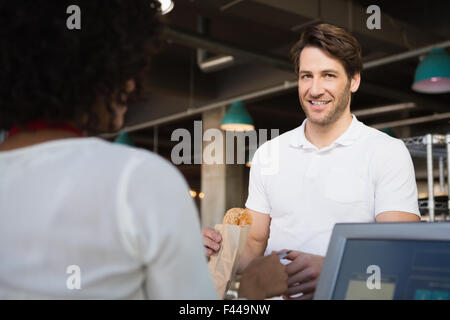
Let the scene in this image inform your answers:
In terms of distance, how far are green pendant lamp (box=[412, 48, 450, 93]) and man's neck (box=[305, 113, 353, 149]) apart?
99.9 inches

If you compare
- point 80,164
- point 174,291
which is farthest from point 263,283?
point 80,164

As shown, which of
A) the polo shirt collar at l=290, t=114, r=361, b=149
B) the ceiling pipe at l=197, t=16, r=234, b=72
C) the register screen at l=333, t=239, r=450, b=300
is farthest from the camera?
the ceiling pipe at l=197, t=16, r=234, b=72

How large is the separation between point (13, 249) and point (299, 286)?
63 cm

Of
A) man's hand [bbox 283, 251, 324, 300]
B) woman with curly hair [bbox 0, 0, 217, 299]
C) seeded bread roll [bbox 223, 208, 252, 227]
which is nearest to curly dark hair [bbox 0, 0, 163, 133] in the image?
woman with curly hair [bbox 0, 0, 217, 299]

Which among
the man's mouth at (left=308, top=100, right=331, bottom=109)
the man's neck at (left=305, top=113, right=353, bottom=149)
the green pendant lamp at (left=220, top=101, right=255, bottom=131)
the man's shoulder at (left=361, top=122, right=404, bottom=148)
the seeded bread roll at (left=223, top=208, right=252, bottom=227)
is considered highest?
the green pendant lamp at (left=220, top=101, right=255, bottom=131)

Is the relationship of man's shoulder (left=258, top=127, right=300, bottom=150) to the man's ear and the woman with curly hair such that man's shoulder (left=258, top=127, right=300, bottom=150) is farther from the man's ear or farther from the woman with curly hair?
the woman with curly hair

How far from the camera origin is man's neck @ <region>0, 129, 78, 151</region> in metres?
0.72

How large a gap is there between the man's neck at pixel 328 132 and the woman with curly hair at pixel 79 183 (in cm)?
121

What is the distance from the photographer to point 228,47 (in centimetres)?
518

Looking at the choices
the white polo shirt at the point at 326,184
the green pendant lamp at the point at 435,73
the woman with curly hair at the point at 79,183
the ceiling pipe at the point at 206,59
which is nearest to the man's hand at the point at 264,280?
the woman with curly hair at the point at 79,183

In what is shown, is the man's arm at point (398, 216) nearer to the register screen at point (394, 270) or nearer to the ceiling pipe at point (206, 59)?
the register screen at point (394, 270)

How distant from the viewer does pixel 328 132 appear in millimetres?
1878
